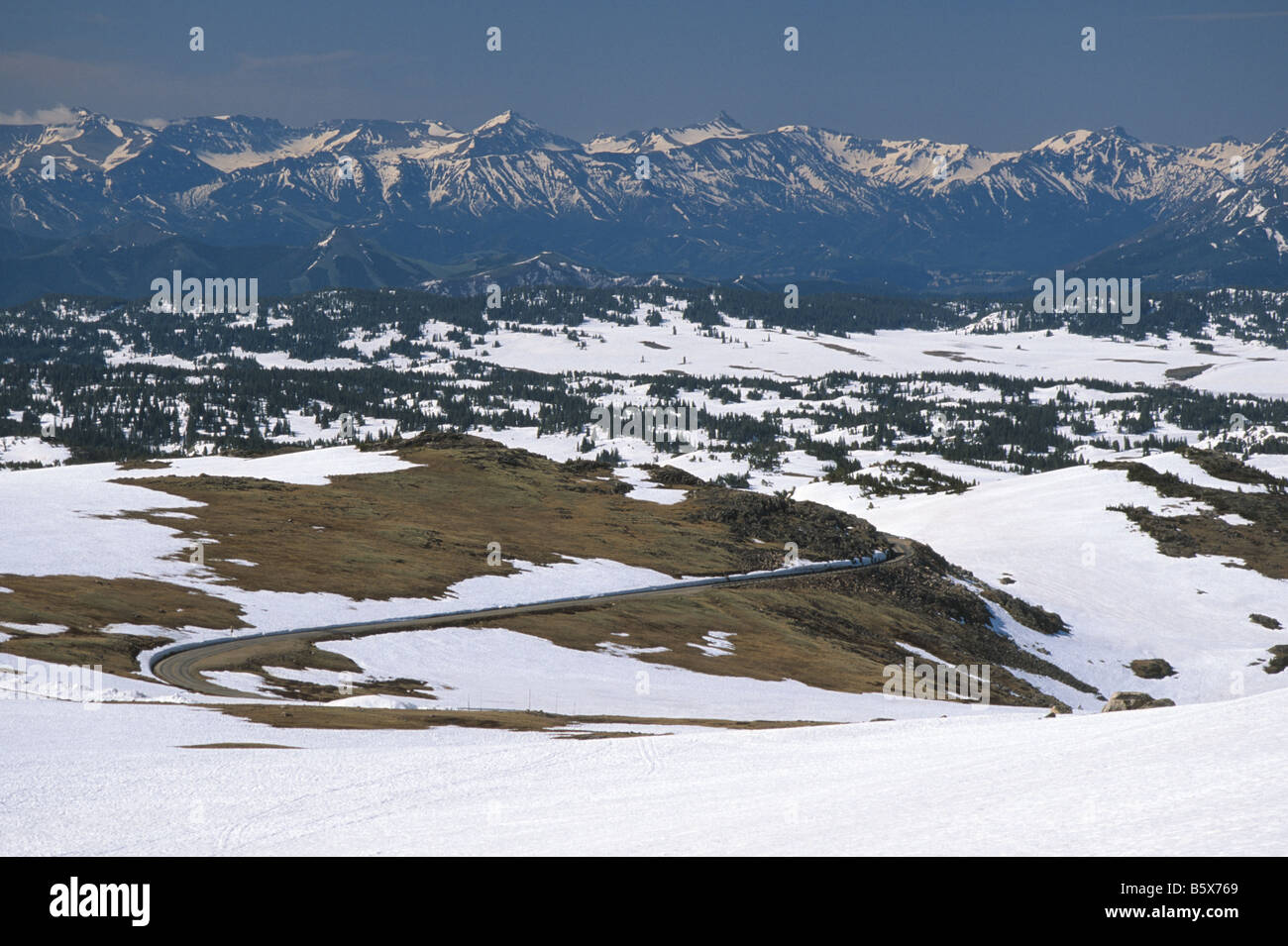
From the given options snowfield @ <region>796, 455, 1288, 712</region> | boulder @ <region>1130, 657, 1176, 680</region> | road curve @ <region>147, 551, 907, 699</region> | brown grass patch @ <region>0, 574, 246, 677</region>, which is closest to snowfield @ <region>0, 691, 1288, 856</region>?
brown grass patch @ <region>0, 574, 246, 677</region>

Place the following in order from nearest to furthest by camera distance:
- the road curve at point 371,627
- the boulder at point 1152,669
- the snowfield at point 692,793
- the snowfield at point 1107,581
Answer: the snowfield at point 692,793 → the road curve at point 371,627 → the boulder at point 1152,669 → the snowfield at point 1107,581

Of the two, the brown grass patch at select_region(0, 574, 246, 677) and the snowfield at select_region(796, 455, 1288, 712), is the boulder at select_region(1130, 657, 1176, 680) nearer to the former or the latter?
the snowfield at select_region(796, 455, 1288, 712)

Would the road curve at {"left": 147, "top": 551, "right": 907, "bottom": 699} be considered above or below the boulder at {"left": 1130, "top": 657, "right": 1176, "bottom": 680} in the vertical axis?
above

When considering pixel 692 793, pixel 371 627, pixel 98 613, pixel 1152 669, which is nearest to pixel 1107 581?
pixel 1152 669

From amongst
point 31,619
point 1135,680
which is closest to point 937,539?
point 1135,680

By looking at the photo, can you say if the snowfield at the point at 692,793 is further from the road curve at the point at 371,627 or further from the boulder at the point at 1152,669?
the boulder at the point at 1152,669

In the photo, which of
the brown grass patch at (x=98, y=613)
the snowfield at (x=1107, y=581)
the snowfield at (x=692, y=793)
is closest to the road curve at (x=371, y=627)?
the brown grass patch at (x=98, y=613)
